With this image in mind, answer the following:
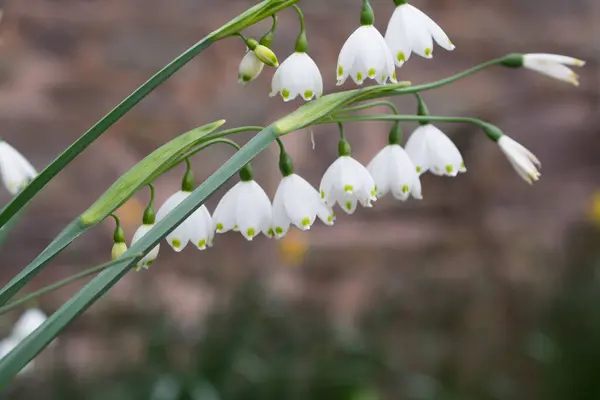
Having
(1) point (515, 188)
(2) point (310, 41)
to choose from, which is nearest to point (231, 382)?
(2) point (310, 41)

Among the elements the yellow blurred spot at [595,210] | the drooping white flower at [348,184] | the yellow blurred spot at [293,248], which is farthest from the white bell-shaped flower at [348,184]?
the yellow blurred spot at [595,210]

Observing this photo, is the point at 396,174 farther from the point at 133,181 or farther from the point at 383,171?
the point at 133,181

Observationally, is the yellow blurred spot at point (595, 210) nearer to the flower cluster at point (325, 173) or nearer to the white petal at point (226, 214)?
the flower cluster at point (325, 173)

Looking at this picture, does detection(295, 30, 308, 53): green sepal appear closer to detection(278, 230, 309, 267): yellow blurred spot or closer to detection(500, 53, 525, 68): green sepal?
detection(500, 53, 525, 68): green sepal

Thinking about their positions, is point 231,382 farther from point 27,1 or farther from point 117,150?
point 27,1

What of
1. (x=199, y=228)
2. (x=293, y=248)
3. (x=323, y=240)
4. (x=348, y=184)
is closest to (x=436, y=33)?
(x=348, y=184)
